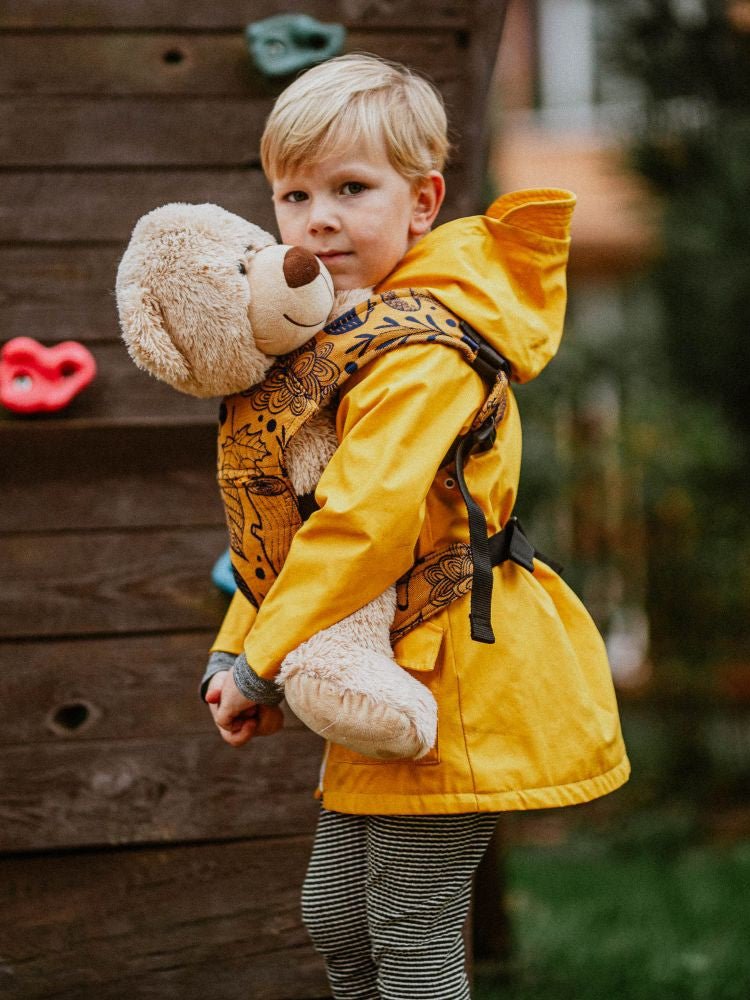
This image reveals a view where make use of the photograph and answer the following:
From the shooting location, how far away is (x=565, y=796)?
5.36 ft

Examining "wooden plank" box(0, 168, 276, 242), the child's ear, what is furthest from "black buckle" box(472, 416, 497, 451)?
"wooden plank" box(0, 168, 276, 242)

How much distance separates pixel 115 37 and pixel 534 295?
4.42ft

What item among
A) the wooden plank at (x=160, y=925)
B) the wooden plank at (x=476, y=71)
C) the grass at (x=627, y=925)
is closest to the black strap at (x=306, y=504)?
the wooden plank at (x=160, y=925)

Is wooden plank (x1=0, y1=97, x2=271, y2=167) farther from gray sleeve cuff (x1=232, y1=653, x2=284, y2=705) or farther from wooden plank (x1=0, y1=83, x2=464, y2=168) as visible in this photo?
gray sleeve cuff (x1=232, y1=653, x2=284, y2=705)

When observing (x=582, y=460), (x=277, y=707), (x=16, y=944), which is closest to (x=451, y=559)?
(x=277, y=707)

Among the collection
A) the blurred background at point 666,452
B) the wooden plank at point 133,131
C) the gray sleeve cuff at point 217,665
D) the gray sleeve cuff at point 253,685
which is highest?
the wooden plank at point 133,131

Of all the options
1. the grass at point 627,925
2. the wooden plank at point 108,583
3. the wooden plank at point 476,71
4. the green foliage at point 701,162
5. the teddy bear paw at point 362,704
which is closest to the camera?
the teddy bear paw at point 362,704

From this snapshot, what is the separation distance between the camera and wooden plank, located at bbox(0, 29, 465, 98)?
2.57m

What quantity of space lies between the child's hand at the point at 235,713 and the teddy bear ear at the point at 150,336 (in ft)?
Result: 1.42

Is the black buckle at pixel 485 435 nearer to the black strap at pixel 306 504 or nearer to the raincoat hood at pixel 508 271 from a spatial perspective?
the raincoat hood at pixel 508 271

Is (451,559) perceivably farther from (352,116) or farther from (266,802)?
(266,802)

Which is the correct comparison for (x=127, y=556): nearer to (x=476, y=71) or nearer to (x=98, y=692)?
(x=98, y=692)

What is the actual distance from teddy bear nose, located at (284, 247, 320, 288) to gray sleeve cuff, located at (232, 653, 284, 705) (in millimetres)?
506

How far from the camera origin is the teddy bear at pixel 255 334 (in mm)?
1479
